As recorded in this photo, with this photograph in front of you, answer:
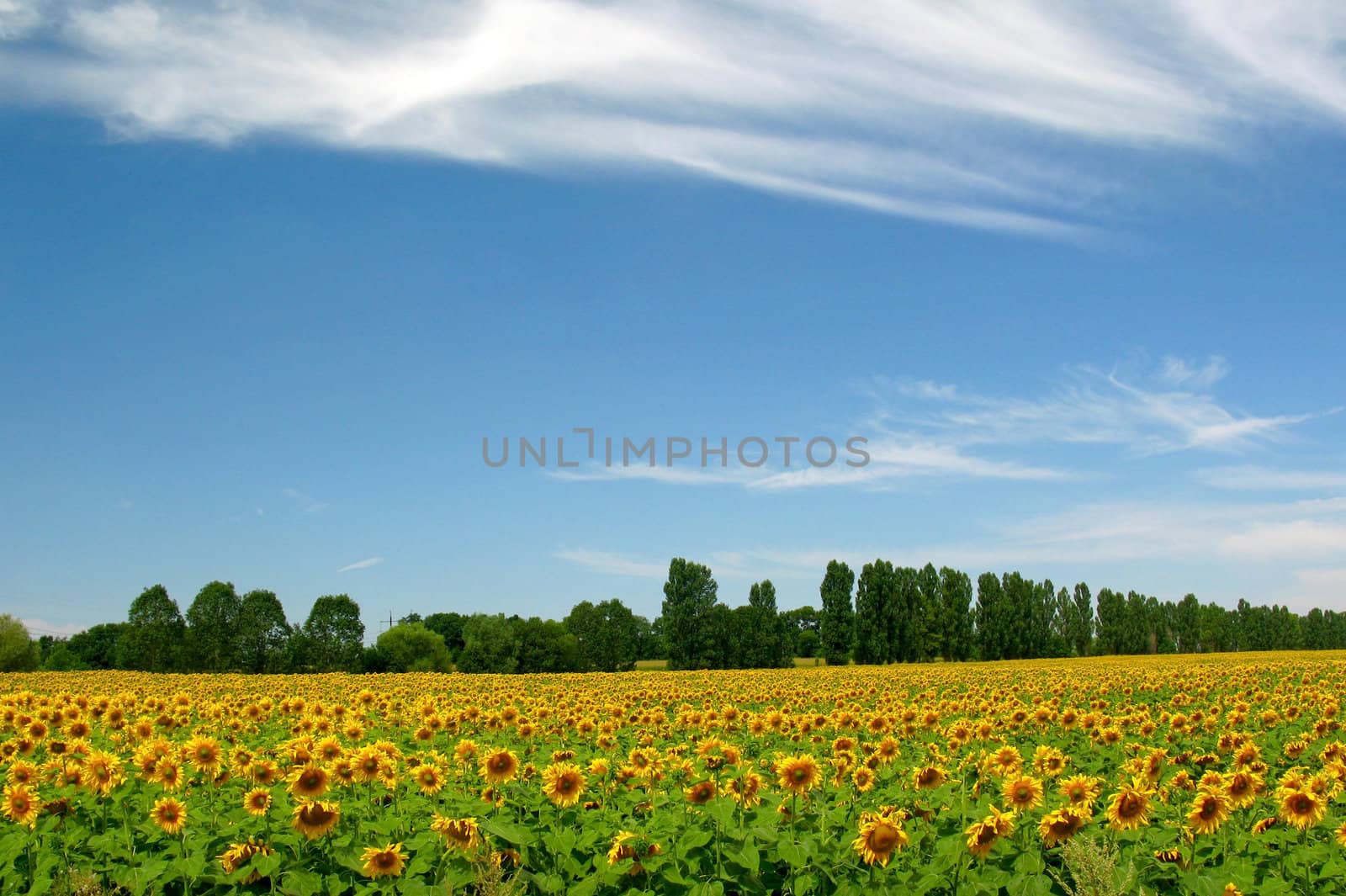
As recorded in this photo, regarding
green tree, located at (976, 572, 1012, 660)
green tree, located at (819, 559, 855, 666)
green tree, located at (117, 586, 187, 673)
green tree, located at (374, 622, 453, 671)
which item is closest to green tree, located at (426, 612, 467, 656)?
green tree, located at (374, 622, 453, 671)

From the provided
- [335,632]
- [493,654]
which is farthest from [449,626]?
[335,632]

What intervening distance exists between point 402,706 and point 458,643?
13236cm

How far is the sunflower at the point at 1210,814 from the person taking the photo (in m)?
6.55

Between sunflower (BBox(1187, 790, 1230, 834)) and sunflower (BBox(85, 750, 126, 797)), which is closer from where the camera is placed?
sunflower (BBox(1187, 790, 1230, 834))

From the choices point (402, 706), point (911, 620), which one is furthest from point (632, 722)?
point (911, 620)

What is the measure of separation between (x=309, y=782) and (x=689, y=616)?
8576 cm

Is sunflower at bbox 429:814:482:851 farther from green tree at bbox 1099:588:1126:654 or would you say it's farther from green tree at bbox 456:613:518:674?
green tree at bbox 1099:588:1126:654

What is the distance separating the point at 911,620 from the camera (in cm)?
9369

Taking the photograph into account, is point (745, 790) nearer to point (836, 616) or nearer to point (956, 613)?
point (836, 616)

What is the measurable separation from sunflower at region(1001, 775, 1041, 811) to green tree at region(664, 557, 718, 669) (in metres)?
83.5

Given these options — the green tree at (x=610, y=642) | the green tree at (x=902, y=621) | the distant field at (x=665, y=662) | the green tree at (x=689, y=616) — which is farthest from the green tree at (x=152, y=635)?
the green tree at (x=902, y=621)

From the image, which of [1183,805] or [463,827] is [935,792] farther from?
[463,827]

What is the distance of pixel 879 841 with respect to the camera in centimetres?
575

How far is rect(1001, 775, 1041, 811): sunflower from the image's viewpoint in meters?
6.63
